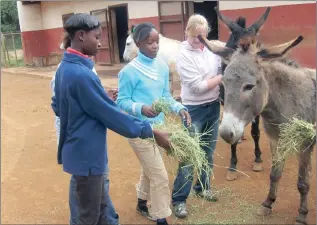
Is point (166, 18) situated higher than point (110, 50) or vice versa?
point (166, 18)

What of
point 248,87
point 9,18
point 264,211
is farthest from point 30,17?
point 248,87

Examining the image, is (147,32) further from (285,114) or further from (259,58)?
(285,114)

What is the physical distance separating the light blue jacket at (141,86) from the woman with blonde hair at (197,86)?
35 centimetres

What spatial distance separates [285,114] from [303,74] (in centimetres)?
47

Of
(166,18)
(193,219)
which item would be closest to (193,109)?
(193,219)

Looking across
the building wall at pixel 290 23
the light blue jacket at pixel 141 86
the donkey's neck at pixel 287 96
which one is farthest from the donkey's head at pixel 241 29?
the building wall at pixel 290 23

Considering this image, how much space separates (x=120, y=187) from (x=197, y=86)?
5.86 feet

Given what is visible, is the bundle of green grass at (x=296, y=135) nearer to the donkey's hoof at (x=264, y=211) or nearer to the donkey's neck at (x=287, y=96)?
the donkey's neck at (x=287, y=96)

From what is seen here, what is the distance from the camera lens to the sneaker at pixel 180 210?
365 cm

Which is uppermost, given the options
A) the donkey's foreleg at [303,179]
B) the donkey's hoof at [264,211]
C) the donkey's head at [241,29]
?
the donkey's head at [241,29]

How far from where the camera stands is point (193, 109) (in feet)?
11.8

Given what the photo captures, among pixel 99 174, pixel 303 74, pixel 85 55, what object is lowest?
pixel 99 174

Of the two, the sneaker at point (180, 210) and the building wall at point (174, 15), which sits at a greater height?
the building wall at point (174, 15)

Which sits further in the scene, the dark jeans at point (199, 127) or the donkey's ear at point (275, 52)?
the dark jeans at point (199, 127)
